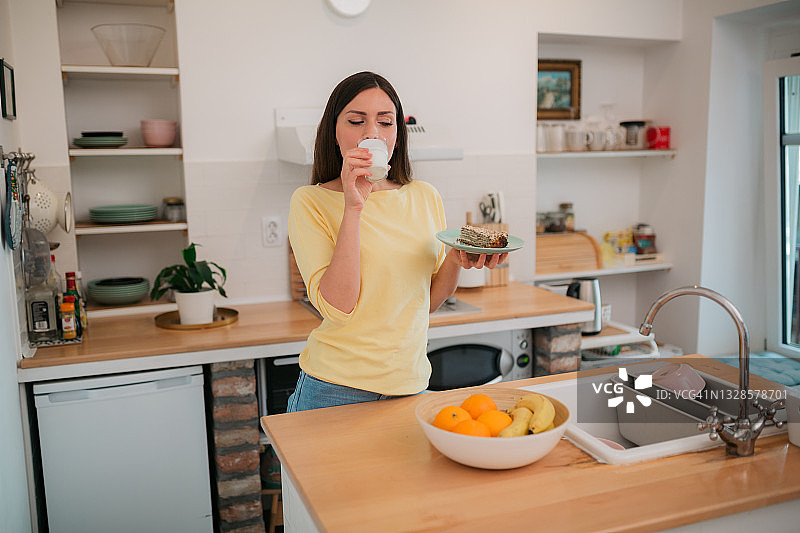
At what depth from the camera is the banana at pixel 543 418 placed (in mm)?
1427

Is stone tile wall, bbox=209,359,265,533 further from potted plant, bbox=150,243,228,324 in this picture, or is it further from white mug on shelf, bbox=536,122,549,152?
white mug on shelf, bbox=536,122,549,152

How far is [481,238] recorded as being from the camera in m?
1.71

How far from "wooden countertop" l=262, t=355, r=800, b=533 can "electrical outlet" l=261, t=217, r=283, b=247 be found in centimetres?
182

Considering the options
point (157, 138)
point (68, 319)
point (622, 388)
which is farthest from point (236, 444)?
point (622, 388)

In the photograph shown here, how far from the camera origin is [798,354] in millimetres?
3854

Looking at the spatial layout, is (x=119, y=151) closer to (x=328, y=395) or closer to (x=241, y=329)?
(x=241, y=329)

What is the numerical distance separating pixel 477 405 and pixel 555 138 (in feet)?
8.63

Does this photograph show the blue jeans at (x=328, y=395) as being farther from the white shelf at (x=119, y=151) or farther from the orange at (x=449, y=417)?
the white shelf at (x=119, y=151)

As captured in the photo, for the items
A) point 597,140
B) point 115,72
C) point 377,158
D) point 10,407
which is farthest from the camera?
point 597,140

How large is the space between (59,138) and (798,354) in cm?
388

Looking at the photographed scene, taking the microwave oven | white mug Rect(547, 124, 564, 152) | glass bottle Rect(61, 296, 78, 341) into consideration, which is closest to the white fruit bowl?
the microwave oven

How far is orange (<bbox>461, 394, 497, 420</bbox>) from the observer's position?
151 cm

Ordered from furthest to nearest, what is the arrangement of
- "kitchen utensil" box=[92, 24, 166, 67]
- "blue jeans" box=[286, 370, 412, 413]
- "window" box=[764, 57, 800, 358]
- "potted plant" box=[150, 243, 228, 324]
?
"window" box=[764, 57, 800, 358] < "kitchen utensil" box=[92, 24, 166, 67] < "potted plant" box=[150, 243, 228, 324] < "blue jeans" box=[286, 370, 412, 413]

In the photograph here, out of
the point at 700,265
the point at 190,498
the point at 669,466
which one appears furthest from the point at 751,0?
the point at 190,498
